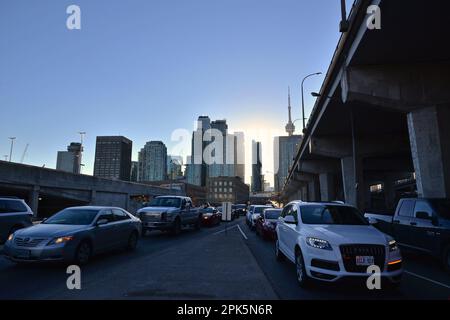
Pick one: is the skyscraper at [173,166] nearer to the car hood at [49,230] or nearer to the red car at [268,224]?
the red car at [268,224]

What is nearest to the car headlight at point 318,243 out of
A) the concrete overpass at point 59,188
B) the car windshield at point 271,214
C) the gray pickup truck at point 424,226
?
the gray pickup truck at point 424,226

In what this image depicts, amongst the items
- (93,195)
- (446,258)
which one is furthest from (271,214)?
(93,195)

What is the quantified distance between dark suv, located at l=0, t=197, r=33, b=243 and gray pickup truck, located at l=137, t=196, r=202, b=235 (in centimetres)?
528

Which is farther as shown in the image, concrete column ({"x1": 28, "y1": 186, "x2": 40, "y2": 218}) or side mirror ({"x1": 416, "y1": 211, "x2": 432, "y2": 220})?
concrete column ({"x1": 28, "y1": 186, "x2": 40, "y2": 218})

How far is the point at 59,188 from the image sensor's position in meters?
31.3

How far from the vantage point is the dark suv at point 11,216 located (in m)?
11.5

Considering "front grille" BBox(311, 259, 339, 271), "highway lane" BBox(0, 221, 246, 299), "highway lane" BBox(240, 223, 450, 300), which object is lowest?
"highway lane" BBox(240, 223, 450, 300)

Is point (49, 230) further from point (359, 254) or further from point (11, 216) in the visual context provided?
point (359, 254)

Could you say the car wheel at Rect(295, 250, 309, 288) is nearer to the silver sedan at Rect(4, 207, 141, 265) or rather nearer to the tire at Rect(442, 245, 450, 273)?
the tire at Rect(442, 245, 450, 273)

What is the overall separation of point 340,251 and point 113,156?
13740cm

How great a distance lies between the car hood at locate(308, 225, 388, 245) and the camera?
588 cm

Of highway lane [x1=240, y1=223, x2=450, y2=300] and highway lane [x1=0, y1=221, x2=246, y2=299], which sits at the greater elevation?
highway lane [x1=0, y1=221, x2=246, y2=299]

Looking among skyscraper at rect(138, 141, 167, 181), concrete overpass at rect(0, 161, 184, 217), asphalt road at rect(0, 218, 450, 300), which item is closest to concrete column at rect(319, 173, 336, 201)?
concrete overpass at rect(0, 161, 184, 217)
